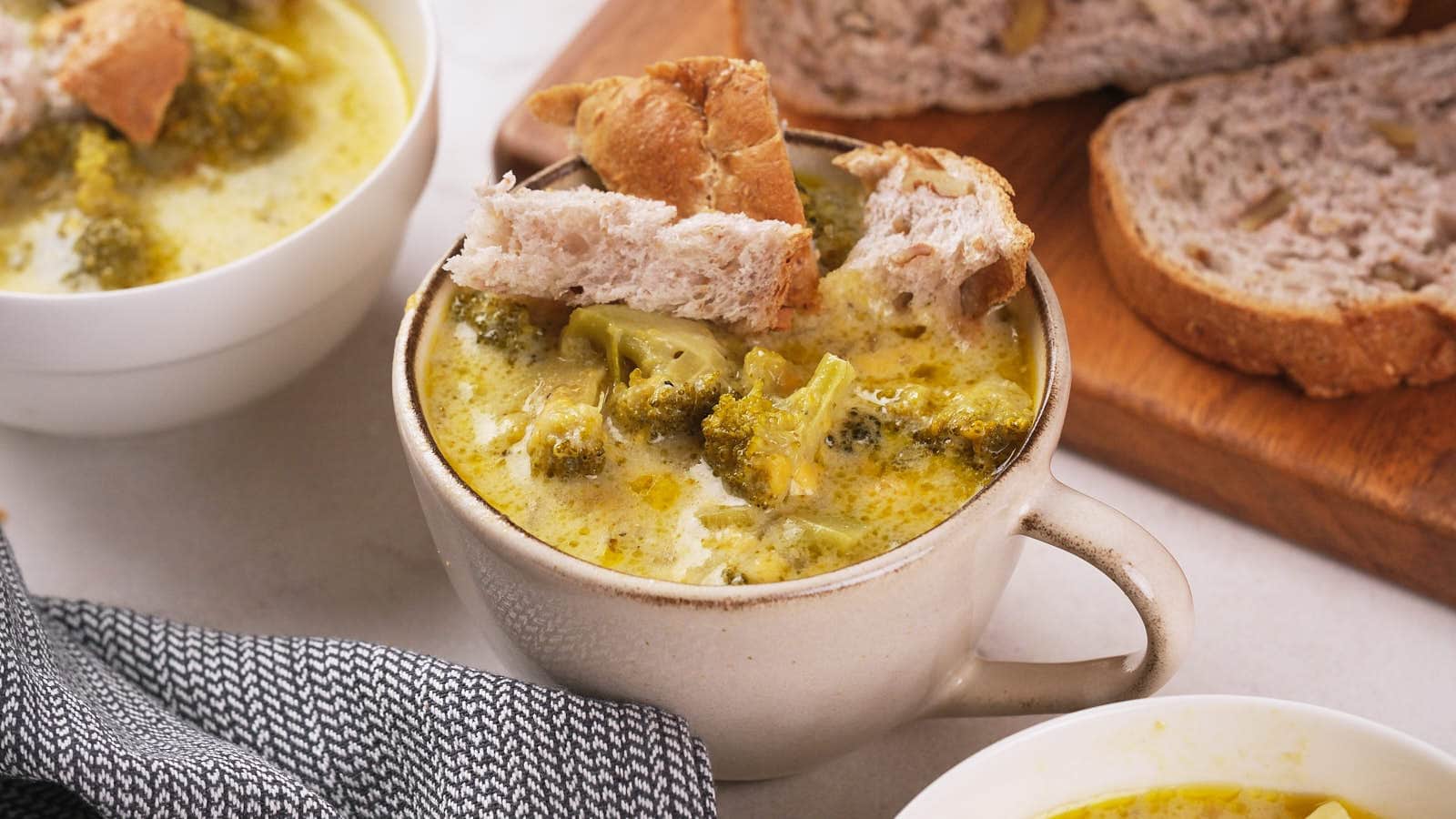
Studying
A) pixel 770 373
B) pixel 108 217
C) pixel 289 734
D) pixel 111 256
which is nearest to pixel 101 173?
pixel 108 217

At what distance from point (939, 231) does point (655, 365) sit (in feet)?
1.42

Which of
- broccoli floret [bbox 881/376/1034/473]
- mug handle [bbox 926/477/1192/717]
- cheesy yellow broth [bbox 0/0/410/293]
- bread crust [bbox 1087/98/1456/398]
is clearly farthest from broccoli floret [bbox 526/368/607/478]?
bread crust [bbox 1087/98/1456/398]

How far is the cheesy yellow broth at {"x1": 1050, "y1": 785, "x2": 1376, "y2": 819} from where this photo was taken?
185 cm

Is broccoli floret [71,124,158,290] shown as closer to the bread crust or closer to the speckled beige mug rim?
the speckled beige mug rim

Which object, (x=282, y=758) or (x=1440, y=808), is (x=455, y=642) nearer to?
(x=282, y=758)

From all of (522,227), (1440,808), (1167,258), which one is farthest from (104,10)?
(1440,808)

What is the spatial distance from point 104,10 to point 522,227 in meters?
1.22

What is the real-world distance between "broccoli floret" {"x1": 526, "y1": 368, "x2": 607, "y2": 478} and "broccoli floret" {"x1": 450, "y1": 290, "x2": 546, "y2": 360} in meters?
0.16

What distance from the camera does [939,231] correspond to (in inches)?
78.9

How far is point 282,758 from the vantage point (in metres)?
2.03

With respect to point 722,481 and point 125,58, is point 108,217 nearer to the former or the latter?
point 125,58

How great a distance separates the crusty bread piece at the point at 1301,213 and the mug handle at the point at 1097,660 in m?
0.93

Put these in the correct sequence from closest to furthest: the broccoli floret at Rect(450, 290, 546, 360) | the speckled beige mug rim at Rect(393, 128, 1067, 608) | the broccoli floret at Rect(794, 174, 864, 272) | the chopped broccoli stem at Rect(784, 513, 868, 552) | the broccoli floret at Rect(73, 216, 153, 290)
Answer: the speckled beige mug rim at Rect(393, 128, 1067, 608), the chopped broccoli stem at Rect(784, 513, 868, 552), the broccoli floret at Rect(450, 290, 546, 360), the broccoli floret at Rect(794, 174, 864, 272), the broccoli floret at Rect(73, 216, 153, 290)

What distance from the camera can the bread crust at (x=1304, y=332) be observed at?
260 centimetres
